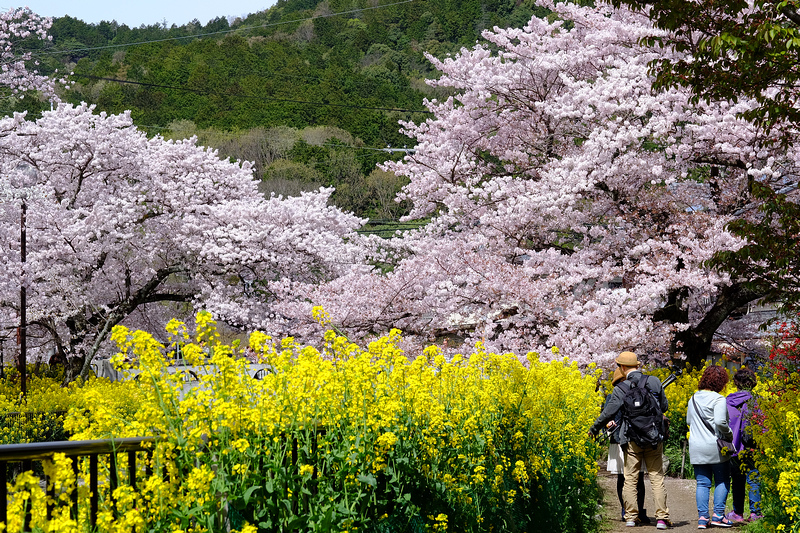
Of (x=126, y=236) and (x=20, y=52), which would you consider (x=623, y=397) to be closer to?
(x=126, y=236)

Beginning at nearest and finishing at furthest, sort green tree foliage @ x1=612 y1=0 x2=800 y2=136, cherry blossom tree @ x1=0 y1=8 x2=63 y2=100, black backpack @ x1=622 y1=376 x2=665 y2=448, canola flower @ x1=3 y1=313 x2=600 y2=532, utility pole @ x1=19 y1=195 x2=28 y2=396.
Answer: canola flower @ x1=3 y1=313 x2=600 y2=532 → green tree foliage @ x1=612 y1=0 x2=800 y2=136 → black backpack @ x1=622 y1=376 x2=665 y2=448 → utility pole @ x1=19 y1=195 x2=28 y2=396 → cherry blossom tree @ x1=0 y1=8 x2=63 y2=100

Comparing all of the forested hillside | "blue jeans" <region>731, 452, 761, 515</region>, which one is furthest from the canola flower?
the forested hillside

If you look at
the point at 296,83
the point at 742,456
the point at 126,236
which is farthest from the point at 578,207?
the point at 296,83

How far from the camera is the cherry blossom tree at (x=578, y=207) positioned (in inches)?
433

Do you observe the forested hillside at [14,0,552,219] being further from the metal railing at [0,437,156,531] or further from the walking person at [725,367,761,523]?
the metal railing at [0,437,156,531]

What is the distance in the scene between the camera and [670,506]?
8570 millimetres

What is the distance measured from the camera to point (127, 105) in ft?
180

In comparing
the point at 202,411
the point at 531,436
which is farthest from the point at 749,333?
the point at 202,411

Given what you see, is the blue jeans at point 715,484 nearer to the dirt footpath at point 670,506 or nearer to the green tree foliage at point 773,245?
the dirt footpath at point 670,506

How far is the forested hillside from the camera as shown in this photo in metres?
52.1

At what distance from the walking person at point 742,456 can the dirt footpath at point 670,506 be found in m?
0.47

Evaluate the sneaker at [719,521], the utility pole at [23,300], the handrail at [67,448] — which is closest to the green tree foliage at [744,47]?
the sneaker at [719,521]

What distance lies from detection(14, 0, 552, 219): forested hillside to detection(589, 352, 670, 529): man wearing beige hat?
4124 centimetres

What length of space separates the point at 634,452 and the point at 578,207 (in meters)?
5.80
